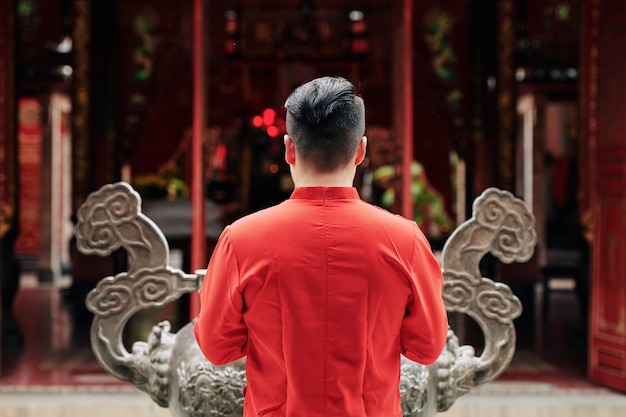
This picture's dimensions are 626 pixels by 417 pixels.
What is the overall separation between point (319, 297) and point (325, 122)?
30 centimetres

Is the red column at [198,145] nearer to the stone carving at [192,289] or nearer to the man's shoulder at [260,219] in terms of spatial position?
the stone carving at [192,289]

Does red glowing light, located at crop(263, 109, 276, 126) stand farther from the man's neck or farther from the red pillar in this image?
the man's neck

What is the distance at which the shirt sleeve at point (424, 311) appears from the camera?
1377 millimetres

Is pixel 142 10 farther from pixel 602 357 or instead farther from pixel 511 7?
pixel 602 357

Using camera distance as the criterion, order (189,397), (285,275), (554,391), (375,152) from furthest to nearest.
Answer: (375,152) < (554,391) < (189,397) < (285,275)

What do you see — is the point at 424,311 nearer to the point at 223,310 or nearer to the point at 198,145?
the point at 223,310

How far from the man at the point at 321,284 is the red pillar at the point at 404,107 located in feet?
9.49

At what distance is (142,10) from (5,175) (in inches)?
80.8

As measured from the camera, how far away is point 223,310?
1359 millimetres

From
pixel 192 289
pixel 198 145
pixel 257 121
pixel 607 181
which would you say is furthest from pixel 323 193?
pixel 257 121

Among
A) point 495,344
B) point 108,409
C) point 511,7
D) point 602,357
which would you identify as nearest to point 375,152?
point 511,7

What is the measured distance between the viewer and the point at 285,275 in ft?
4.31

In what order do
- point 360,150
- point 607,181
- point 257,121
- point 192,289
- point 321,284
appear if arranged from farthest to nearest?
point 257,121 < point 607,181 < point 192,289 < point 360,150 < point 321,284

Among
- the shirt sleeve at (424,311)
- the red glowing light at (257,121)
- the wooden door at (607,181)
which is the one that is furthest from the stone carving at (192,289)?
the red glowing light at (257,121)
